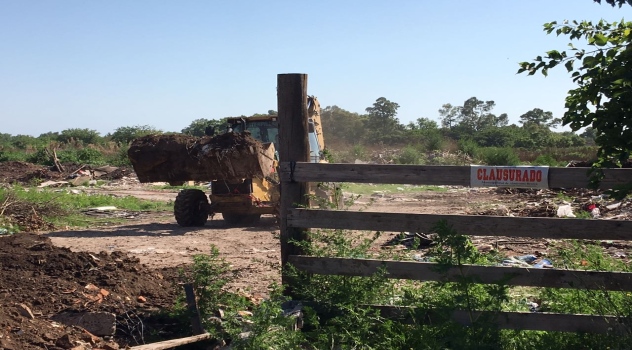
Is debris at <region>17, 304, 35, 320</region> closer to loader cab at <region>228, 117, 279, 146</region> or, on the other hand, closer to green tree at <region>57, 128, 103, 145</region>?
loader cab at <region>228, 117, 279, 146</region>

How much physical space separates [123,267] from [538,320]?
4.53m

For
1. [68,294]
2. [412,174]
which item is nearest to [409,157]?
[68,294]

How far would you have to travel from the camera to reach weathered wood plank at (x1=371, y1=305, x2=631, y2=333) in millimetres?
5480

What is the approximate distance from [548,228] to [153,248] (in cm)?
780

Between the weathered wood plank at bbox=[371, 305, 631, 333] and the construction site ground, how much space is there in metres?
1.37

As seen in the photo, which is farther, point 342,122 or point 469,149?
point 342,122

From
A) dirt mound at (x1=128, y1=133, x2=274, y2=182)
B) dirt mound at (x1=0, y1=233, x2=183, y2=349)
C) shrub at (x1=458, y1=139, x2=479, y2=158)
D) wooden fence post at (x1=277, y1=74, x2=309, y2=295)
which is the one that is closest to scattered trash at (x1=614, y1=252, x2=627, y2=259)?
wooden fence post at (x1=277, y1=74, x2=309, y2=295)

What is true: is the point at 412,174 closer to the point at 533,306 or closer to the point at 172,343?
the point at 533,306

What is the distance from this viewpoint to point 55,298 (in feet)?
22.7

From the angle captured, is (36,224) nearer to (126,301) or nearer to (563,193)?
(126,301)

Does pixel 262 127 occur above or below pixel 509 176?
above

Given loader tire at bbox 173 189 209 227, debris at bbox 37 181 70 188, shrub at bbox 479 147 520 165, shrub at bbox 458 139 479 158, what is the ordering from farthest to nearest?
shrub at bbox 458 139 479 158 → shrub at bbox 479 147 520 165 → debris at bbox 37 181 70 188 → loader tire at bbox 173 189 209 227

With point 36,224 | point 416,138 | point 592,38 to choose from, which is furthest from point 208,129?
point 416,138

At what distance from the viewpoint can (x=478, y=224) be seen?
5906 millimetres
